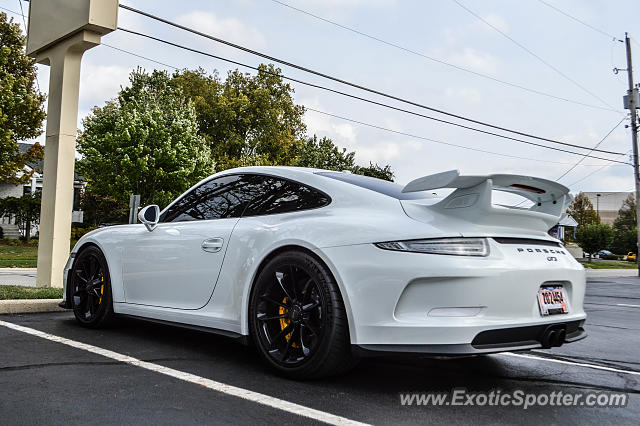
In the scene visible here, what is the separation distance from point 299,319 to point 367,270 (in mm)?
538

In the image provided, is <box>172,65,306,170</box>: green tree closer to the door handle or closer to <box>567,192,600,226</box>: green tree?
the door handle

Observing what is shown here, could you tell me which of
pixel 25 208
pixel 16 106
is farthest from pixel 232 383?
pixel 25 208

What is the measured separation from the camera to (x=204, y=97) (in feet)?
140

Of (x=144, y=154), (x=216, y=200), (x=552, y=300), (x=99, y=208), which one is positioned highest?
(x=144, y=154)

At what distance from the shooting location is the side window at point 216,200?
4.25 m

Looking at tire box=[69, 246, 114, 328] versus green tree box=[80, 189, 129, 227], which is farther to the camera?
green tree box=[80, 189, 129, 227]

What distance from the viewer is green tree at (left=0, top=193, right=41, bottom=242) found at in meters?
32.0

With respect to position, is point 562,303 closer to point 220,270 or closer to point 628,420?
point 628,420

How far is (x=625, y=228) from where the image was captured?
254 ft

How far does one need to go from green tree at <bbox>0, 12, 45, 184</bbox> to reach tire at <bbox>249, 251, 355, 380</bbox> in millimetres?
24098

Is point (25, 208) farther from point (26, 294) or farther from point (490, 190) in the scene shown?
point (490, 190)

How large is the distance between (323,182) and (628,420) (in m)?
2.18

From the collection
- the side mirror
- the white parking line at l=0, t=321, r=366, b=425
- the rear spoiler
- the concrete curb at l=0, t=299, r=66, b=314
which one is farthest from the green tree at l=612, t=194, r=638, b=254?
the white parking line at l=0, t=321, r=366, b=425

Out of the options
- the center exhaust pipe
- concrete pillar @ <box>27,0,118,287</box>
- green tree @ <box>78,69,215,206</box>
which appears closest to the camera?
the center exhaust pipe
